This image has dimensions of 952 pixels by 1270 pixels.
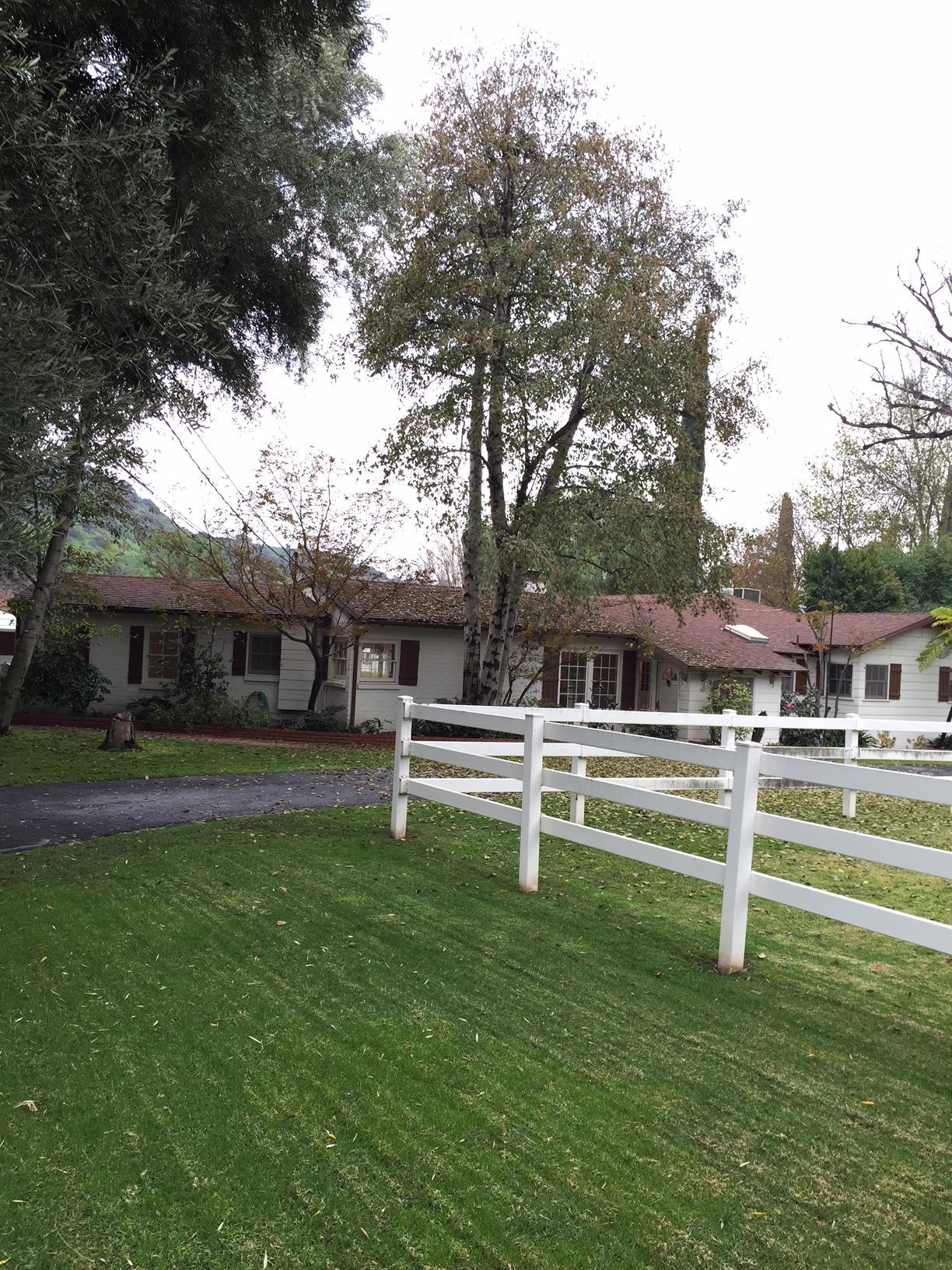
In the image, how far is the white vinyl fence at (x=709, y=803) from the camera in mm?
4340

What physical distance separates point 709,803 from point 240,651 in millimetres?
20484

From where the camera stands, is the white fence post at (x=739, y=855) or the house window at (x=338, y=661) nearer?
the white fence post at (x=739, y=855)

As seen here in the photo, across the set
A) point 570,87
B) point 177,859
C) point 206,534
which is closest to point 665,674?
point 206,534

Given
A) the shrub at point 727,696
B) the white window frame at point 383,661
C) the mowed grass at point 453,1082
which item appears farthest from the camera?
the shrub at point 727,696

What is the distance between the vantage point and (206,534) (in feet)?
74.6

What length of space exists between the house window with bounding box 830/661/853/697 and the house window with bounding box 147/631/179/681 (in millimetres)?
18710

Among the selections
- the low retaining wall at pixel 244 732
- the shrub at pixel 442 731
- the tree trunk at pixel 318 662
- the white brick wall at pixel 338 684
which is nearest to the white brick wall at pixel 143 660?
the white brick wall at pixel 338 684

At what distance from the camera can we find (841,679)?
95.5 feet

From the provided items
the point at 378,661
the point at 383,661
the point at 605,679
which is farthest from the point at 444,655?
the point at 605,679

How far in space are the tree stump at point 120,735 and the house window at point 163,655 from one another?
761 cm

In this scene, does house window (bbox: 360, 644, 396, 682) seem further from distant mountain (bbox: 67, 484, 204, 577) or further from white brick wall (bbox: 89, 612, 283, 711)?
distant mountain (bbox: 67, 484, 204, 577)

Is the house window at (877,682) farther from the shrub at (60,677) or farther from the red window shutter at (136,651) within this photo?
the shrub at (60,677)

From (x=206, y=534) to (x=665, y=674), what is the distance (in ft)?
41.3

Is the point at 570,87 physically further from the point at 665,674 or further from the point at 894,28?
the point at 665,674
